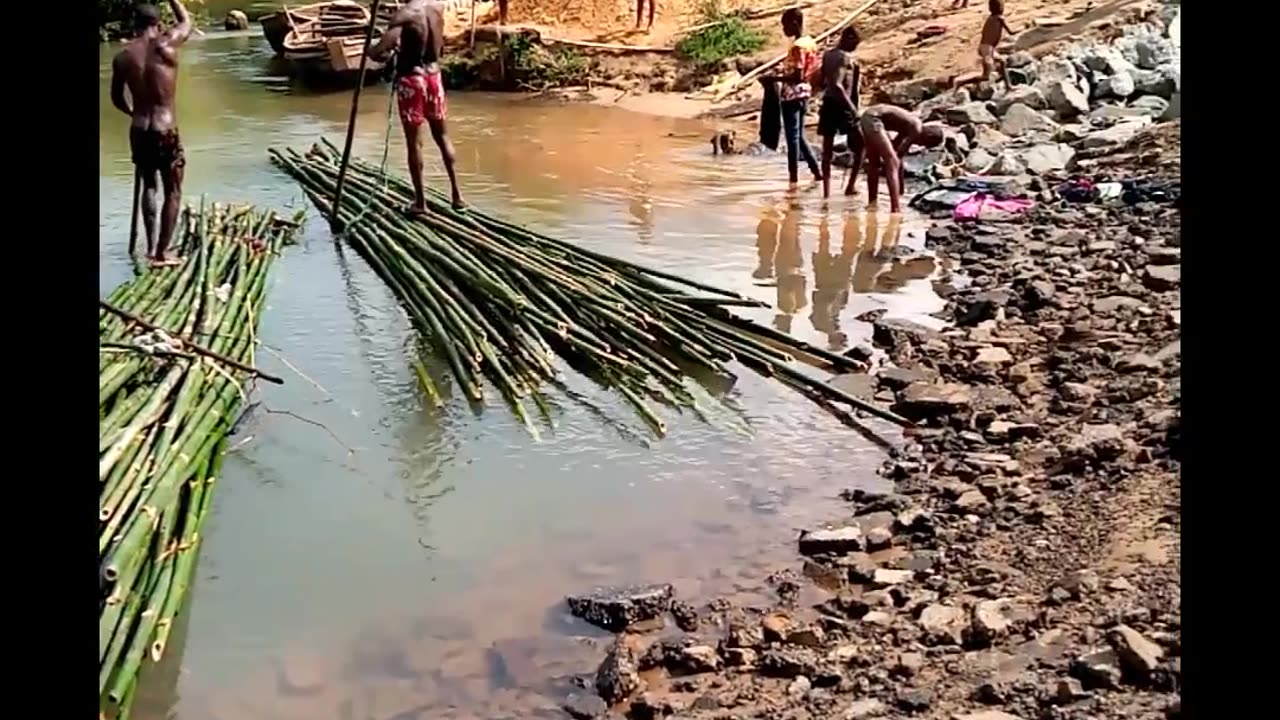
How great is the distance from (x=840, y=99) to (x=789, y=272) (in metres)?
2.10

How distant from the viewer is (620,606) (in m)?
4.32

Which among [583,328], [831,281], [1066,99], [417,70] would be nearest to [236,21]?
[1066,99]

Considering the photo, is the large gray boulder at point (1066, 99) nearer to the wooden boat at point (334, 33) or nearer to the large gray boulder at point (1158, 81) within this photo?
the large gray boulder at point (1158, 81)

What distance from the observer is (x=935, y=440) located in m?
5.60

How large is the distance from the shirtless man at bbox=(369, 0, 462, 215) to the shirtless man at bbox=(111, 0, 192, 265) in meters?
1.30

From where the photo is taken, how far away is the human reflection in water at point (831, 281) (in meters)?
7.18

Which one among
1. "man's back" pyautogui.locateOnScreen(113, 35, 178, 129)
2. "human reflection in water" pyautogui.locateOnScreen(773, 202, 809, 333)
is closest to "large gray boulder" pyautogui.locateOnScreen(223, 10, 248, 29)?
"human reflection in water" pyautogui.locateOnScreen(773, 202, 809, 333)

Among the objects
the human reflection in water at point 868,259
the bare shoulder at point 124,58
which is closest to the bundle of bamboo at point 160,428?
the bare shoulder at point 124,58

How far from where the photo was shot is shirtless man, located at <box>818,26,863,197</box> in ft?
31.3

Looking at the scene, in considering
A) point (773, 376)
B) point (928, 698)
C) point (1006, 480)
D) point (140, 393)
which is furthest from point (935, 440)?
point (140, 393)

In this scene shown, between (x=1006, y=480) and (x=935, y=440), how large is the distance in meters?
0.56
